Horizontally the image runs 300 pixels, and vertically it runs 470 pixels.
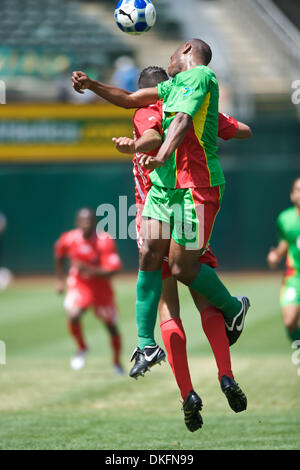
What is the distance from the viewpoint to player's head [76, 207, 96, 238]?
511 inches

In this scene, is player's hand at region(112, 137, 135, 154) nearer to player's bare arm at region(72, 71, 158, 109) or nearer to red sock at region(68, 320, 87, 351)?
player's bare arm at region(72, 71, 158, 109)

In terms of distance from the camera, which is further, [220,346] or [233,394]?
[220,346]

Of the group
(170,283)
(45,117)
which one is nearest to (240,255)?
(45,117)

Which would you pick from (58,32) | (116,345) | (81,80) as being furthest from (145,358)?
(58,32)

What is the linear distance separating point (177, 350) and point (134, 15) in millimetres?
2400

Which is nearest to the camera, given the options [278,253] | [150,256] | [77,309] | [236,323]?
[150,256]

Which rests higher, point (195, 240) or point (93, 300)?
point (195, 240)

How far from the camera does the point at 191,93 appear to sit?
5617 millimetres

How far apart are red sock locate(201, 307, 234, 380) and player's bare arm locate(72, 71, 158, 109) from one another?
1.59 m

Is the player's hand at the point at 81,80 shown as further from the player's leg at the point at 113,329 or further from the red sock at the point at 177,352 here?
the player's leg at the point at 113,329

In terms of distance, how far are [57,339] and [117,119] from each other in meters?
7.97

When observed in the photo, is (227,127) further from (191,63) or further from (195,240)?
(195,240)

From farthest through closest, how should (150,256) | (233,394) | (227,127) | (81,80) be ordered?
(227,127) → (150,256) → (233,394) → (81,80)

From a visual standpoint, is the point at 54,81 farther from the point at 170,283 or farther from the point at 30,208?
the point at 170,283
